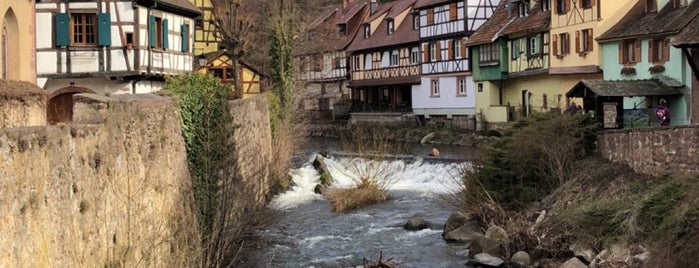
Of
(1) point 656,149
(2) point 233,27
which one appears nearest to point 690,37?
(1) point 656,149

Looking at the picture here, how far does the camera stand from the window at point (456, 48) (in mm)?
51991

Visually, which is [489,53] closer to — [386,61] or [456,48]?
[456,48]

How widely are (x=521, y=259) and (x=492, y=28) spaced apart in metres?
33.3

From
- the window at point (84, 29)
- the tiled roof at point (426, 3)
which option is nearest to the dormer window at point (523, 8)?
the tiled roof at point (426, 3)

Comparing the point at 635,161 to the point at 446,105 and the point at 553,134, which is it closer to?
the point at 553,134

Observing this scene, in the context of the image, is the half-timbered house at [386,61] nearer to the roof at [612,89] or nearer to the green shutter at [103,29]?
the roof at [612,89]

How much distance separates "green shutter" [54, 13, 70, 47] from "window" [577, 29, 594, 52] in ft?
73.4

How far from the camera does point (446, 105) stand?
176ft

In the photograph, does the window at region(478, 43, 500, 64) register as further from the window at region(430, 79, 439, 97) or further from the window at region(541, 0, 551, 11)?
the window at region(430, 79, 439, 97)

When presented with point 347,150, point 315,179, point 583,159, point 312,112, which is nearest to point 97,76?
point 315,179

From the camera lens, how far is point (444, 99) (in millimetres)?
53562

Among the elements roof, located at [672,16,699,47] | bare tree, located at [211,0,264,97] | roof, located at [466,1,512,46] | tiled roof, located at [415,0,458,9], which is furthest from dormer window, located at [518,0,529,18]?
roof, located at [672,16,699,47]

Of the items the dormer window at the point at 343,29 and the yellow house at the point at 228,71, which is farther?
the dormer window at the point at 343,29

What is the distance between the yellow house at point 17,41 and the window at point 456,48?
105 ft
